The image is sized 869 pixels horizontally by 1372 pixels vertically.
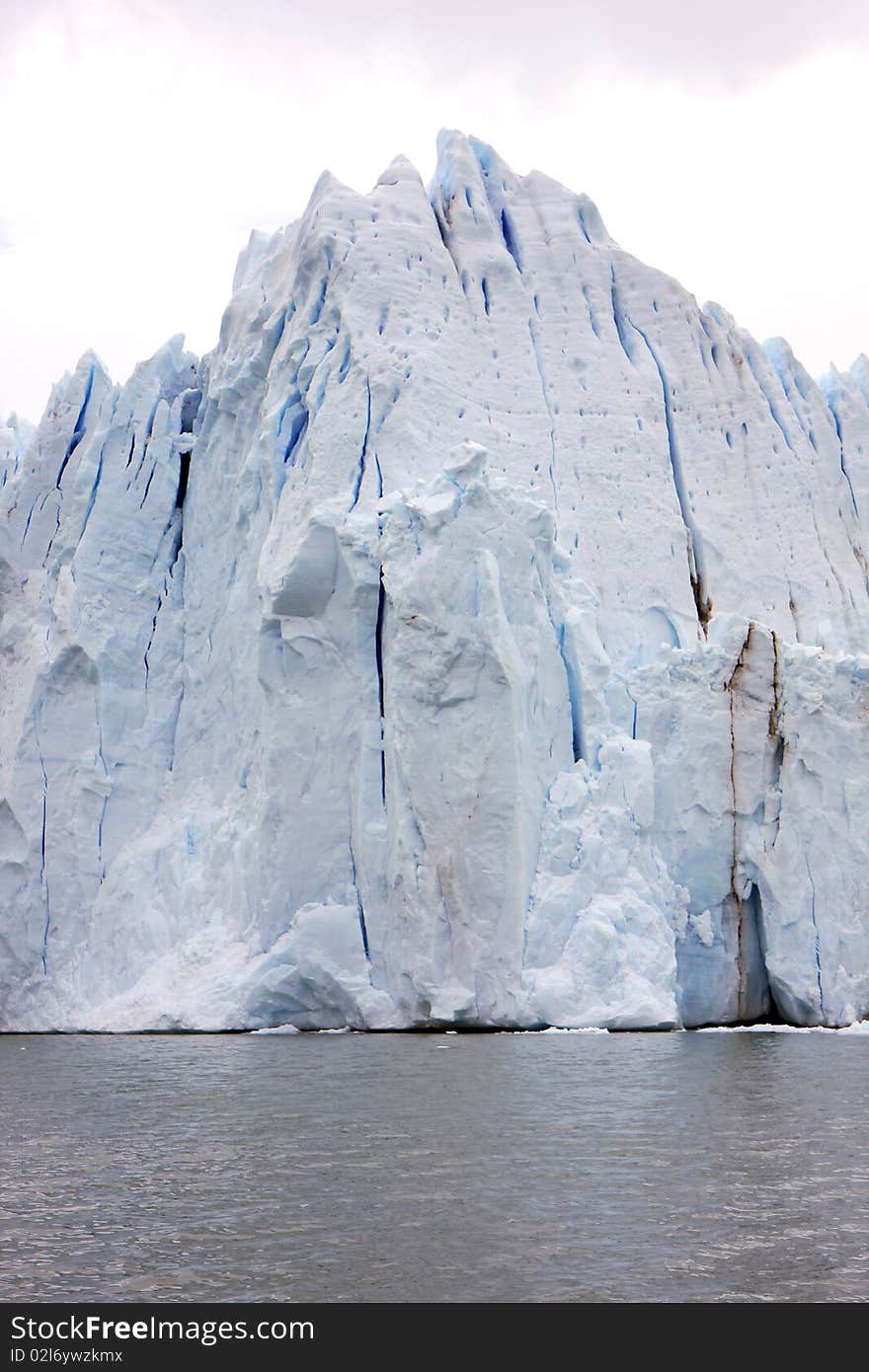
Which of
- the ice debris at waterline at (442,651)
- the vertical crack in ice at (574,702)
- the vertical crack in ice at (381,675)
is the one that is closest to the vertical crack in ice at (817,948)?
the ice debris at waterline at (442,651)

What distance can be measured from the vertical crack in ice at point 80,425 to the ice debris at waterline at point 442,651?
8cm

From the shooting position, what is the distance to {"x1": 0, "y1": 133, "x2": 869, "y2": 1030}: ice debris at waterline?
18.6m

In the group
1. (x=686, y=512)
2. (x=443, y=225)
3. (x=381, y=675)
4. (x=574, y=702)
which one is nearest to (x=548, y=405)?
(x=686, y=512)

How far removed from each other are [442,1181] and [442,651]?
11298mm

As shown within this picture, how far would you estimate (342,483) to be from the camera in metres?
21.0

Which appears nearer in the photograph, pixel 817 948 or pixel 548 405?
pixel 817 948

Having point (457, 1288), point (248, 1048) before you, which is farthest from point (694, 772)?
point (457, 1288)

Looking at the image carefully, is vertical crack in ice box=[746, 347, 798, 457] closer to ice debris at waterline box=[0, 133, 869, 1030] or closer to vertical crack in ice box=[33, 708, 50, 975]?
ice debris at waterline box=[0, 133, 869, 1030]

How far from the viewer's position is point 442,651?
18.8 metres

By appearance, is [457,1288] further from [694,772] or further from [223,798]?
[223,798]

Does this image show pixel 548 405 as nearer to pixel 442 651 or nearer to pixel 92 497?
pixel 442 651

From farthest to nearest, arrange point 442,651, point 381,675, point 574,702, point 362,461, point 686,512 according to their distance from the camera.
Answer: point 686,512 < point 362,461 < point 381,675 < point 574,702 < point 442,651

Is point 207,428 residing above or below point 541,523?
above

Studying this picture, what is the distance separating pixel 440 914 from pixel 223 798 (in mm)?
5024
